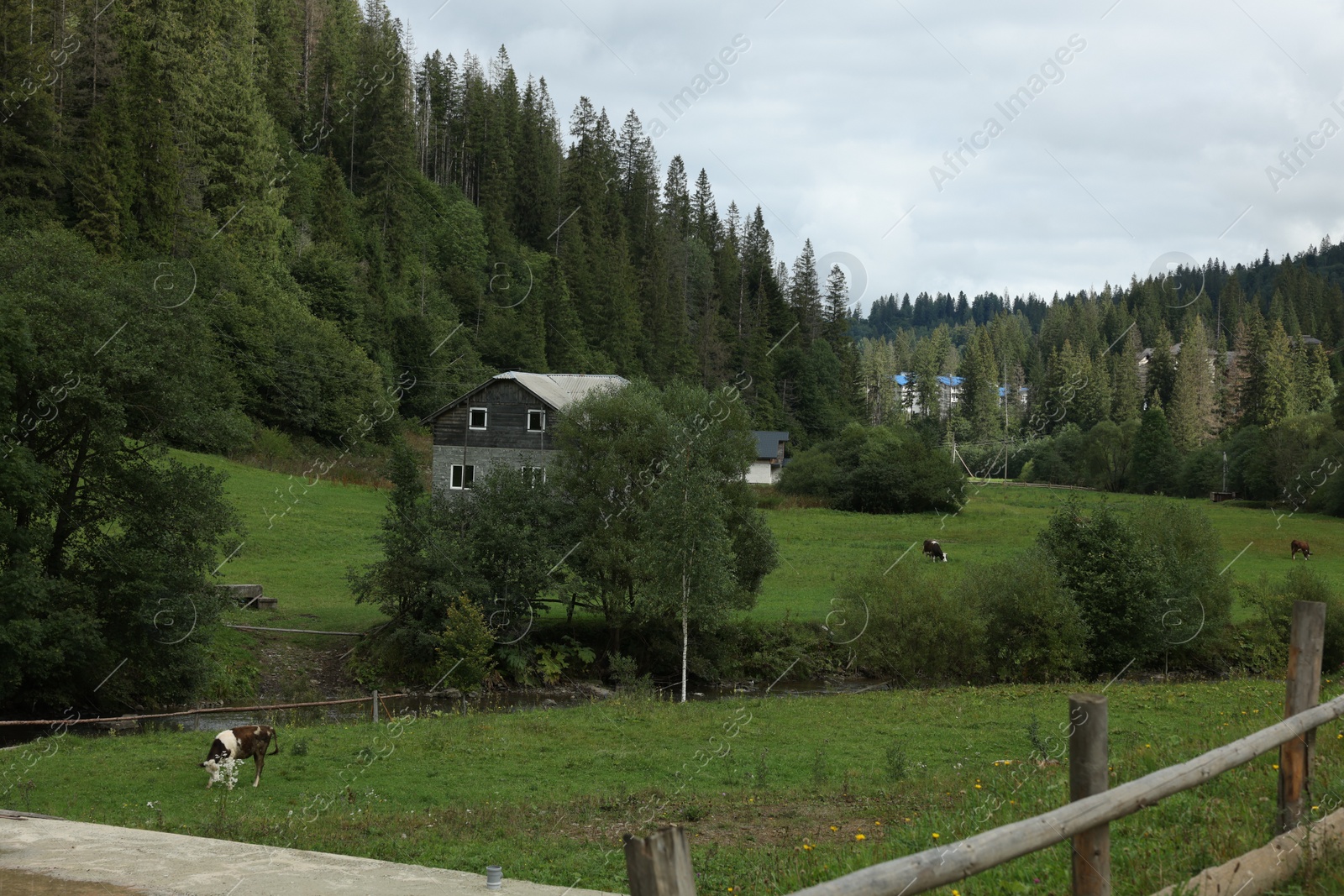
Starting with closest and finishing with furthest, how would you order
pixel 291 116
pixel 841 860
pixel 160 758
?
pixel 841 860
pixel 160 758
pixel 291 116

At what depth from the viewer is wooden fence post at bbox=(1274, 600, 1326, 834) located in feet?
24.0

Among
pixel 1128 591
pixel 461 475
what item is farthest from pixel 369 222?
pixel 1128 591

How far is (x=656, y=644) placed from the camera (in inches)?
1544

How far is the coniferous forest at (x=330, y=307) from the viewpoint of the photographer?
2881 centimetres

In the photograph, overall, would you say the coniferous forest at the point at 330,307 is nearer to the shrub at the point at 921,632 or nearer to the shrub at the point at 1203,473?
the shrub at the point at 1203,473

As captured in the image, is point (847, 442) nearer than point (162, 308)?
No

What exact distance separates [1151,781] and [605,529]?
109 ft

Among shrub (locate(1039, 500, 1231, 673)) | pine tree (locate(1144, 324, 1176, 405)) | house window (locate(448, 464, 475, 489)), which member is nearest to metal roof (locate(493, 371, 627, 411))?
house window (locate(448, 464, 475, 489))

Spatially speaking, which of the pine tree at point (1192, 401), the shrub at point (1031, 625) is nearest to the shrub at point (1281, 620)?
the shrub at point (1031, 625)

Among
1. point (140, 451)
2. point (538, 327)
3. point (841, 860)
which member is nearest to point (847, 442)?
point (538, 327)

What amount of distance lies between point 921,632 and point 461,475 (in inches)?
1032

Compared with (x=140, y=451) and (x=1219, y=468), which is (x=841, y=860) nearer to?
(x=140, y=451)

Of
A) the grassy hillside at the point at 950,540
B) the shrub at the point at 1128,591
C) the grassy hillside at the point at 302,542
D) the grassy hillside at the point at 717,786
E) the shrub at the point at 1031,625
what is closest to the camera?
the grassy hillside at the point at 717,786

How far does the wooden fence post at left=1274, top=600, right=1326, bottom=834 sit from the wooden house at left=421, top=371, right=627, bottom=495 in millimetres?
43524
